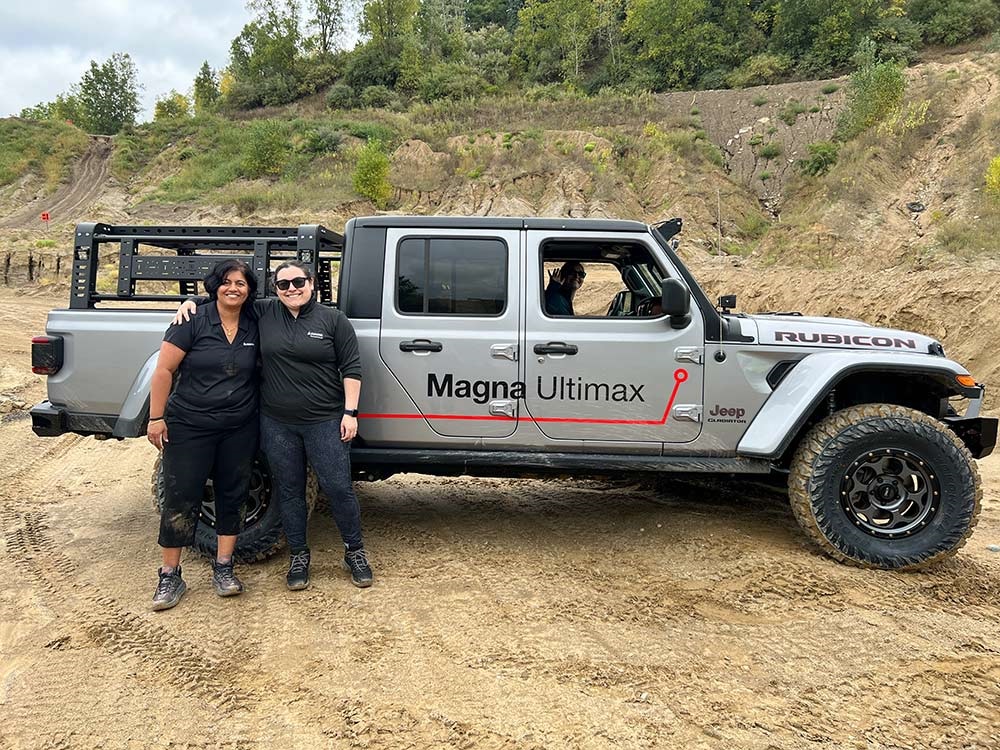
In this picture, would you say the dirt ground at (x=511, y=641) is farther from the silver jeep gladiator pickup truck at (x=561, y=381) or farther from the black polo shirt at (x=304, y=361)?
the black polo shirt at (x=304, y=361)

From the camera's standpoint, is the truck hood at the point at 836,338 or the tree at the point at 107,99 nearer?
the truck hood at the point at 836,338

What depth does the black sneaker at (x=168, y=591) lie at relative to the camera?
331cm

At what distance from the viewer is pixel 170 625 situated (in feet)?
10.4

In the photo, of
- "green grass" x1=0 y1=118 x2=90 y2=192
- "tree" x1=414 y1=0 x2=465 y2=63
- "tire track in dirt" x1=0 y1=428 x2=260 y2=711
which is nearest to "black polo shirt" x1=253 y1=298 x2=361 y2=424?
"tire track in dirt" x1=0 y1=428 x2=260 y2=711

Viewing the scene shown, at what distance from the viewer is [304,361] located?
336 centimetres

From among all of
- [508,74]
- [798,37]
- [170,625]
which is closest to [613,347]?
[170,625]

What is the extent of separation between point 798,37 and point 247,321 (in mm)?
55120

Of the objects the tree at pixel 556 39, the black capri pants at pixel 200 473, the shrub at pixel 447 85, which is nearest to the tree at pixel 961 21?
the tree at pixel 556 39

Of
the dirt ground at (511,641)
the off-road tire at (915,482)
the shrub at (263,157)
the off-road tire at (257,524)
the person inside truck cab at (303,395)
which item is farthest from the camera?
the shrub at (263,157)

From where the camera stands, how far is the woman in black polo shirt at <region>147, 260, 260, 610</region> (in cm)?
323

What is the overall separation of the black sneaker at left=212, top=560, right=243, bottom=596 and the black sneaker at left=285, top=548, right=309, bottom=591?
254mm

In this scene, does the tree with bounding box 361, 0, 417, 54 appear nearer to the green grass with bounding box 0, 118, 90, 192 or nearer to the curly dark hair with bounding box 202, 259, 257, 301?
the green grass with bounding box 0, 118, 90, 192

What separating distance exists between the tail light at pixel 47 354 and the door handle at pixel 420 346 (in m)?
2.00

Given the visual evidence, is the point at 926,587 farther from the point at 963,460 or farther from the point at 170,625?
the point at 170,625
